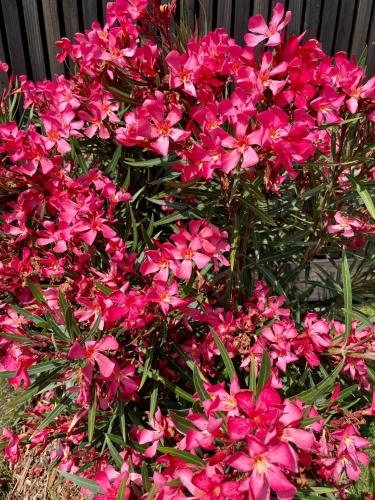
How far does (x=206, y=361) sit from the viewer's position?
152 centimetres

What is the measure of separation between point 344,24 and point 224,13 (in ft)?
2.93

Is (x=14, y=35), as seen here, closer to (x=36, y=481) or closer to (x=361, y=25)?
(x=361, y=25)

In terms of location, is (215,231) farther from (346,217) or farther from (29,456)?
(29,456)

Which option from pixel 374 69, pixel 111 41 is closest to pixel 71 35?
pixel 111 41

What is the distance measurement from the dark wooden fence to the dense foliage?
1.47 meters

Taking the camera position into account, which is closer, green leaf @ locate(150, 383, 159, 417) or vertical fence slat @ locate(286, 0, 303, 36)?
green leaf @ locate(150, 383, 159, 417)

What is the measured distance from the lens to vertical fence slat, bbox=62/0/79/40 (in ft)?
9.42

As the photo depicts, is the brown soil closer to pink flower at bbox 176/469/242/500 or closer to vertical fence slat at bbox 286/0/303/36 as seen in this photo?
pink flower at bbox 176/469/242/500

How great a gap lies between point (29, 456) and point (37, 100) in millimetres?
1762

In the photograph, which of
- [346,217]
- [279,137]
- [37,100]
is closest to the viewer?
[279,137]

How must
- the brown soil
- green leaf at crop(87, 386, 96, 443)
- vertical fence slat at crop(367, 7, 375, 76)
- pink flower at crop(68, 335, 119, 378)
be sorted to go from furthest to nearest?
vertical fence slat at crop(367, 7, 375, 76)
the brown soil
green leaf at crop(87, 386, 96, 443)
pink flower at crop(68, 335, 119, 378)

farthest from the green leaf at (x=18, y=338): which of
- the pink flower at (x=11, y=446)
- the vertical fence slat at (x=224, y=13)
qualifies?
the vertical fence slat at (x=224, y=13)

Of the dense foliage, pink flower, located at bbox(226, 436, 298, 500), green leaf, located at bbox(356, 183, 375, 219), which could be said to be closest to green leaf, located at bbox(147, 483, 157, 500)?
the dense foliage

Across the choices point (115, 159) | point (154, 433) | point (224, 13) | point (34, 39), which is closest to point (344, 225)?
point (115, 159)
